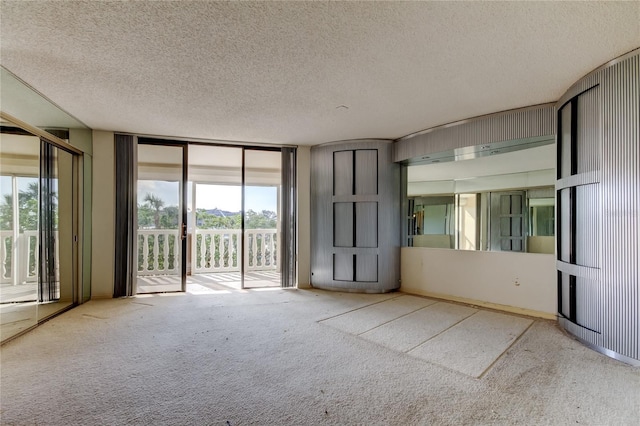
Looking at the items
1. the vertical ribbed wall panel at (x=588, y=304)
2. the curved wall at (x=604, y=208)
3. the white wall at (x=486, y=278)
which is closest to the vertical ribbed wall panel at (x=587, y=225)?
the curved wall at (x=604, y=208)

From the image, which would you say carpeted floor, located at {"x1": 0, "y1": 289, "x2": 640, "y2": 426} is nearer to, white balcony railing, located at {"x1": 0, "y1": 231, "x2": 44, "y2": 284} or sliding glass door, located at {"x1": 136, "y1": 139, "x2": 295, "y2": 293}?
white balcony railing, located at {"x1": 0, "y1": 231, "x2": 44, "y2": 284}


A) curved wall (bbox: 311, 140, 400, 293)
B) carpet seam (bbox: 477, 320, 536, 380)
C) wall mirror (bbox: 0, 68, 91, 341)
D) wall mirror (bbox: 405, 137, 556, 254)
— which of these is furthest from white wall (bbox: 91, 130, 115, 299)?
carpet seam (bbox: 477, 320, 536, 380)

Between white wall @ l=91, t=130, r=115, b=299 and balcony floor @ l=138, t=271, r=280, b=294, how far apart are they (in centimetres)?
57

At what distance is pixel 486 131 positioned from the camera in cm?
353

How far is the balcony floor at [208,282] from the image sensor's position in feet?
15.8

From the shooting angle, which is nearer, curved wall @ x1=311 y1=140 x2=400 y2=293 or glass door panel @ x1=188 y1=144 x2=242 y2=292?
curved wall @ x1=311 y1=140 x2=400 y2=293

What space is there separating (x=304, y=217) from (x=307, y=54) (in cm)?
305

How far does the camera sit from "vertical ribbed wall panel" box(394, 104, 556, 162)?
3.17 meters

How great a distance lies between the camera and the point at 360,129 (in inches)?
163

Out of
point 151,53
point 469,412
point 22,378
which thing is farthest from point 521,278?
point 22,378

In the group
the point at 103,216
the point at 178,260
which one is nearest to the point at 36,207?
the point at 103,216

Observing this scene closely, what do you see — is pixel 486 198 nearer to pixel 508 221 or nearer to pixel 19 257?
pixel 508 221

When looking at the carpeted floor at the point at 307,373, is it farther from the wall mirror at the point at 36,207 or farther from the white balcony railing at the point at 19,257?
the white balcony railing at the point at 19,257

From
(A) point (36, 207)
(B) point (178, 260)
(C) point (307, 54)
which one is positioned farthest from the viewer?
(B) point (178, 260)
